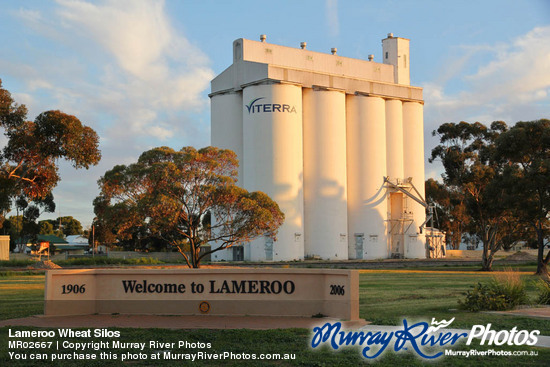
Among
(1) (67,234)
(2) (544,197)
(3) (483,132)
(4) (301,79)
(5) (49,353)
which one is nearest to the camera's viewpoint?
(5) (49,353)

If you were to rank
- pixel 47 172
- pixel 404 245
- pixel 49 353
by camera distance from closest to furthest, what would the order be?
pixel 49 353
pixel 47 172
pixel 404 245

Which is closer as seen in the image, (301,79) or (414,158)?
(301,79)

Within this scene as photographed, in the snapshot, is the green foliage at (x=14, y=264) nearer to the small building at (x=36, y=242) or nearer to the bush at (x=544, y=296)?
the bush at (x=544, y=296)

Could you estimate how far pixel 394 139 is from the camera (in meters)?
80.1

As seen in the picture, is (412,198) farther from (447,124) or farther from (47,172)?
(47,172)

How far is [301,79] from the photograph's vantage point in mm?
72750

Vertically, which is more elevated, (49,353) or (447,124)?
(447,124)

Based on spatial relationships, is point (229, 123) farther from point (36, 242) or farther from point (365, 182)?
point (36, 242)

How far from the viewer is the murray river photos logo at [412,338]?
39.9 feet

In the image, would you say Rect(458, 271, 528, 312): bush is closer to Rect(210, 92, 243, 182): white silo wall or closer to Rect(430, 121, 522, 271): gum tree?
Rect(430, 121, 522, 271): gum tree

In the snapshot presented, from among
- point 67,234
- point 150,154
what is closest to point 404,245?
point 150,154

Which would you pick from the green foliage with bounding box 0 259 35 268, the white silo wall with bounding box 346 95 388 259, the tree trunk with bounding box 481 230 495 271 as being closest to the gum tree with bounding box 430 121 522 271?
the tree trunk with bounding box 481 230 495 271

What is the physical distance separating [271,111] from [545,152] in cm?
3492

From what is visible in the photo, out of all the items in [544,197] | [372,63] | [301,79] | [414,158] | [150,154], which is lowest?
[544,197]
